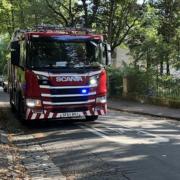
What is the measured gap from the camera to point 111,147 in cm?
1166

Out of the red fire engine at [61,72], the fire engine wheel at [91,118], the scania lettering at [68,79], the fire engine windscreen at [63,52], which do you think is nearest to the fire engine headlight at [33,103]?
the red fire engine at [61,72]

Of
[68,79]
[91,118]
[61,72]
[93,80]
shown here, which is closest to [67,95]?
[68,79]

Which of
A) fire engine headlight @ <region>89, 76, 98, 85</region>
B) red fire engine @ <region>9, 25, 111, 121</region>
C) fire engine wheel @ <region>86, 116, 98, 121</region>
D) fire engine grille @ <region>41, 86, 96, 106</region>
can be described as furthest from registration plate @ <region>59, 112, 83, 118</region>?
fire engine wheel @ <region>86, 116, 98, 121</region>

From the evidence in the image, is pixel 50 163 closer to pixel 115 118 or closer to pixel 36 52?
Answer: pixel 36 52

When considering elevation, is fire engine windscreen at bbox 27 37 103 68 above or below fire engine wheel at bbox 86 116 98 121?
above

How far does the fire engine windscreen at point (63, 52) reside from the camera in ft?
50.4

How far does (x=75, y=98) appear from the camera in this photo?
615 inches

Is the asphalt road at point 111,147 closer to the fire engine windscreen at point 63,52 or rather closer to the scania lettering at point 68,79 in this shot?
the scania lettering at point 68,79

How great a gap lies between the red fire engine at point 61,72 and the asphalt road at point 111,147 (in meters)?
0.64

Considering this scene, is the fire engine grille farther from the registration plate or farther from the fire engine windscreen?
the fire engine windscreen

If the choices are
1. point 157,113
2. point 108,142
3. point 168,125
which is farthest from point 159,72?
point 108,142

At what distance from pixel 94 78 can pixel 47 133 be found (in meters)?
2.26

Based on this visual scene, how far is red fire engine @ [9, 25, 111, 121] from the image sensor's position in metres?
15.2

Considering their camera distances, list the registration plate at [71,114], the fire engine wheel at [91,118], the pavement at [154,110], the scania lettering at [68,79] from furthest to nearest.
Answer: the pavement at [154,110] < the fire engine wheel at [91,118] < the registration plate at [71,114] < the scania lettering at [68,79]
